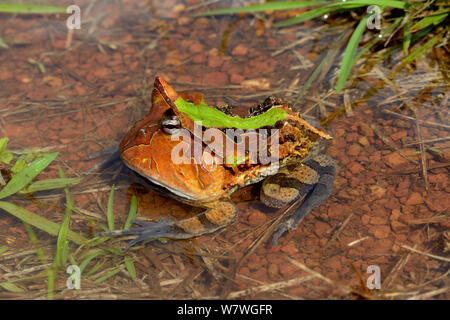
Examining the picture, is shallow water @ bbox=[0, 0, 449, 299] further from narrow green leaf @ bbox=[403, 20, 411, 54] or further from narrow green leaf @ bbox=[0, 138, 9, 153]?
narrow green leaf @ bbox=[0, 138, 9, 153]

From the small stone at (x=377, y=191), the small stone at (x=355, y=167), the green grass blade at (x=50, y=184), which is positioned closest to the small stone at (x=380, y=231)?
the small stone at (x=377, y=191)

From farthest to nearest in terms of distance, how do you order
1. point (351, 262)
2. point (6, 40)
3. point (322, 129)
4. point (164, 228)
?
point (6, 40) → point (322, 129) → point (164, 228) → point (351, 262)

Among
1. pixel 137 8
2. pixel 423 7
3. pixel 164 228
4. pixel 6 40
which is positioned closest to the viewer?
pixel 164 228

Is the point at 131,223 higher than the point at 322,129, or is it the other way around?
the point at 322,129

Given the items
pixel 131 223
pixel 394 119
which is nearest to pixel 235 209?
pixel 131 223

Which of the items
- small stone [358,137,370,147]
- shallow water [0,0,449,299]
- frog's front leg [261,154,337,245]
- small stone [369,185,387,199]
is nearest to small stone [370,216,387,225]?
shallow water [0,0,449,299]

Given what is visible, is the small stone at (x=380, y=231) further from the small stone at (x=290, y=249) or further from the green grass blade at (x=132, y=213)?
the green grass blade at (x=132, y=213)

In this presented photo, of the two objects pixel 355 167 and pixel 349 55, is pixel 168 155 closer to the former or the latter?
pixel 355 167
